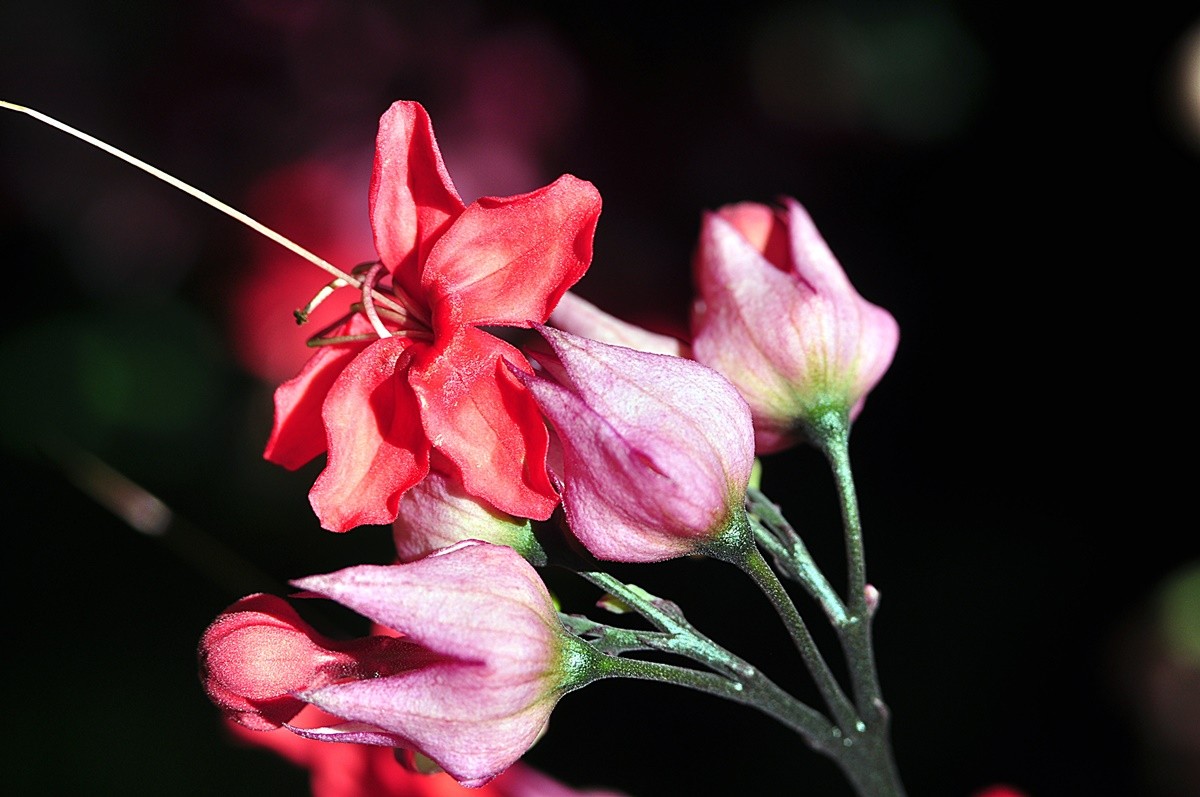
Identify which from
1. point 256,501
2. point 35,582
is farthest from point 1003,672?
point 35,582

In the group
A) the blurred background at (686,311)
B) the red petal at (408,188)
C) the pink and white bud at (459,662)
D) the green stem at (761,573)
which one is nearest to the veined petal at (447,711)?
the pink and white bud at (459,662)

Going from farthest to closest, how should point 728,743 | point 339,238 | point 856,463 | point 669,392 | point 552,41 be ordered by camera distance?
point 552,41 < point 339,238 < point 856,463 < point 728,743 < point 669,392

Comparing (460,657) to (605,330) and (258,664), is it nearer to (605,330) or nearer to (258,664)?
(258,664)

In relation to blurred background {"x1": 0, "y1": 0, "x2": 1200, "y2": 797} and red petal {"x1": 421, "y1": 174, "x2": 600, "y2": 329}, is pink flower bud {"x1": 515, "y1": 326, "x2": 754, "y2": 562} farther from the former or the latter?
blurred background {"x1": 0, "y1": 0, "x2": 1200, "y2": 797}

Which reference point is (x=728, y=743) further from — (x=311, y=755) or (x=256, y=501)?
(x=311, y=755)

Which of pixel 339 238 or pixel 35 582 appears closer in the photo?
pixel 35 582

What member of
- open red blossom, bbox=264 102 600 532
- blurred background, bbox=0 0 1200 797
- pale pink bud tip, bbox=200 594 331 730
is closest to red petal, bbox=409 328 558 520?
open red blossom, bbox=264 102 600 532
